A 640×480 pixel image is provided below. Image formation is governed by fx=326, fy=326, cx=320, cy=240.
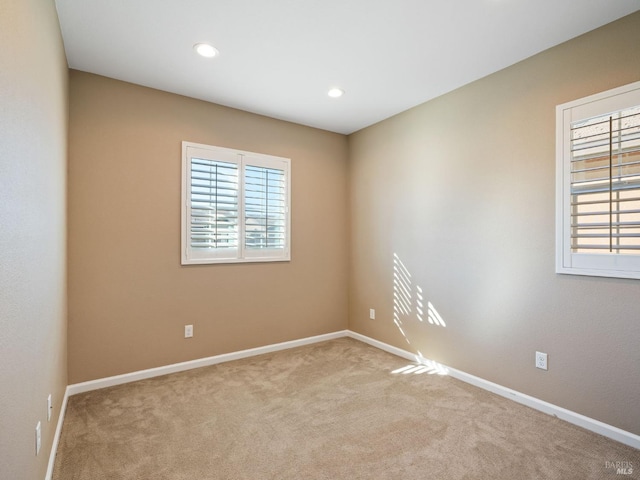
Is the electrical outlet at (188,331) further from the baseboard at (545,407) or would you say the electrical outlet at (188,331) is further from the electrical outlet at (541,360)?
the electrical outlet at (541,360)

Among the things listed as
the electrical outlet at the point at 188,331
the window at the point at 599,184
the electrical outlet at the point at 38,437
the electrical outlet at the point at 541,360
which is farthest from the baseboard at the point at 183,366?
the window at the point at 599,184

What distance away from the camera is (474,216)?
298 centimetres

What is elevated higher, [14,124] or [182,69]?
[182,69]

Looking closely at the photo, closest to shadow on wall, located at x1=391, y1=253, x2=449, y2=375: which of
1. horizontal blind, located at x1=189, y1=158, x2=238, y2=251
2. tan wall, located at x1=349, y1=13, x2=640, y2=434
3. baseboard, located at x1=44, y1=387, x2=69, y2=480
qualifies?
tan wall, located at x1=349, y1=13, x2=640, y2=434

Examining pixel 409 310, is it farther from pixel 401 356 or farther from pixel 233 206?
pixel 233 206

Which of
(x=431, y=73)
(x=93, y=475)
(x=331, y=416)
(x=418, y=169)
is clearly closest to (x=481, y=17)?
(x=431, y=73)

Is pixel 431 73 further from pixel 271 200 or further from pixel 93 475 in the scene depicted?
pixel 93 475

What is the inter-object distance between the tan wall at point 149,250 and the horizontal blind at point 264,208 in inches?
7.7

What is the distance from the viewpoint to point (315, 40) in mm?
2387

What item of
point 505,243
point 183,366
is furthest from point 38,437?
point 505,243

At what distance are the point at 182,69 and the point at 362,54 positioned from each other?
1.51m

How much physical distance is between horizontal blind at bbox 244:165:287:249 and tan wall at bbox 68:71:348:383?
0.20m

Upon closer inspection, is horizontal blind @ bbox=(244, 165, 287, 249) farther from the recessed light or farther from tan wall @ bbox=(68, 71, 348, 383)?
the recessed light

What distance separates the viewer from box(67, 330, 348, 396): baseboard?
2794 millimetres
